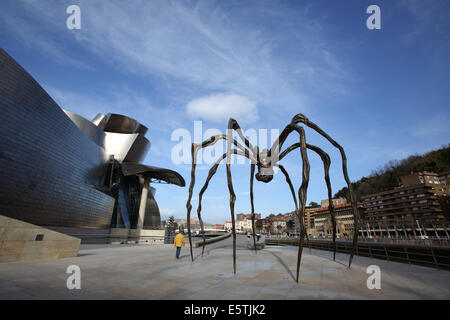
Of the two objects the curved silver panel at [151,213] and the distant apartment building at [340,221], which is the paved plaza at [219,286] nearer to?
the curved silver panel at [151,213]

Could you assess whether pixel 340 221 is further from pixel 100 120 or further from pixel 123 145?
pixel 100 120

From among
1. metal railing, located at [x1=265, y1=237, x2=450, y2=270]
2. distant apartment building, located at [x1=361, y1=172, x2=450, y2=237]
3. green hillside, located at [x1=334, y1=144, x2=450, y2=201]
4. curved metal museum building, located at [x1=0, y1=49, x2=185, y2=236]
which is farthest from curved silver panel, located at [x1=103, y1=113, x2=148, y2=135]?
green hillside, located at [x1=334, y1=144, x2=450, y2=201]

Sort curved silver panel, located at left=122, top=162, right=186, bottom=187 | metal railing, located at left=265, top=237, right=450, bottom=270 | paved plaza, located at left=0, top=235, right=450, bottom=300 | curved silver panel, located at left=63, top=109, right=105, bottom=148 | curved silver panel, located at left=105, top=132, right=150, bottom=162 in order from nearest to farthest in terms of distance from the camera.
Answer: paved plaza, located at left=0, top=235, right=450, bottom=300
metal railing, located at left=265, top=237, right=450, bottom=270
curved silver panel, located at left=63, top=109, right=105, bottom=148
curved silver panel, located at left=122, top=162, right=186, bottom=187
curved silver panel, located at left=105, top=132, right=150, bottom=162

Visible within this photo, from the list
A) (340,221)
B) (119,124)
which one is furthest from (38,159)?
(340,221)

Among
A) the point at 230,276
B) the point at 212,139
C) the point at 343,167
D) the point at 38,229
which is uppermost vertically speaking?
the point at 212,139

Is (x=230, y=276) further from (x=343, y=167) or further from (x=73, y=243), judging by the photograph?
(x=73, y=243)

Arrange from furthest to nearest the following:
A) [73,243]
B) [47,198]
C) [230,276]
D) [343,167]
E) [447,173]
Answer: [447,173], [47,198], [73,243], [343,167], [230,276]

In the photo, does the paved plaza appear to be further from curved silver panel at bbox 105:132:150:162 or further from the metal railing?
curved silver panel at bbox 105:132:150:162

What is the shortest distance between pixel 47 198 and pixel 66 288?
32.9m

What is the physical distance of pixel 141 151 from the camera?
2263 inches

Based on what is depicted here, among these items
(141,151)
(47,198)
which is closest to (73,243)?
(47,198)

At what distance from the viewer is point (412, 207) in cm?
7712

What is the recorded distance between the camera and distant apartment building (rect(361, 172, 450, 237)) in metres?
68.4

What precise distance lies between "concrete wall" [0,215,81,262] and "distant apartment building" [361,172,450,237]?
83.2 m
